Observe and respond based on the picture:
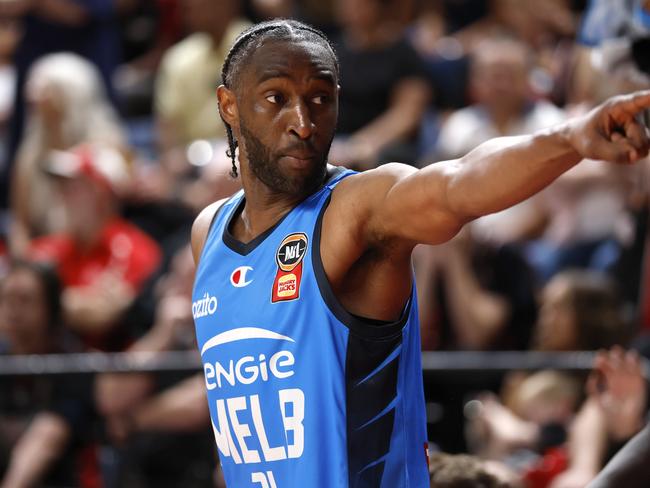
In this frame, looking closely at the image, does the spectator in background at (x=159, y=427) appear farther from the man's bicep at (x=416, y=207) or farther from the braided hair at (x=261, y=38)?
the man's bicep at (x=416, y=207)

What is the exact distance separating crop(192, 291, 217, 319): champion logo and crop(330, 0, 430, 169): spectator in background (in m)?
4.20

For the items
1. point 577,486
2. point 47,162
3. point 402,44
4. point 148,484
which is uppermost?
point 402,44

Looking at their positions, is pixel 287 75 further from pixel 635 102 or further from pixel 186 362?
pixel 186 362

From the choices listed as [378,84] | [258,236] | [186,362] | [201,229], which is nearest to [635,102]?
[258,236]

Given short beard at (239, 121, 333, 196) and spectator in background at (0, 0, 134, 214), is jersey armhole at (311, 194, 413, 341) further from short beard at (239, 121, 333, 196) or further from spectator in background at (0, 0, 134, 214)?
spectator in background at (0, 0, 134, 214)

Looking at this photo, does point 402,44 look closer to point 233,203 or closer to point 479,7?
point 479,7

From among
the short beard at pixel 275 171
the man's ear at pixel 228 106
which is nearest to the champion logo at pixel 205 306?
the short beard at pixel 275 171

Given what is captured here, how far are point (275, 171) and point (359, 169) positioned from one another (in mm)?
3869

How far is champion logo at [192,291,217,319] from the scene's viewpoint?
3504 millimetres

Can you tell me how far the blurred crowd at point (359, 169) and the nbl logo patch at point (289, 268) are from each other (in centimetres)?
95

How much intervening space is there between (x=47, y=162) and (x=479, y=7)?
3498mm

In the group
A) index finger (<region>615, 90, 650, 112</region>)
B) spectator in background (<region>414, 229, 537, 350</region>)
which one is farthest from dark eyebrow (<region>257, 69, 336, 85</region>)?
spectator in background (<region>414, 229, 537, 350</region>)

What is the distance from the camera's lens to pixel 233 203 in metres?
3.78

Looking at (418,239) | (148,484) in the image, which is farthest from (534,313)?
(418,239)
